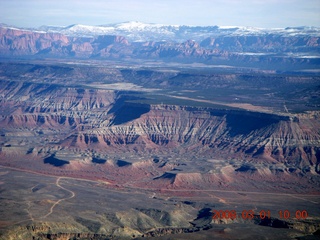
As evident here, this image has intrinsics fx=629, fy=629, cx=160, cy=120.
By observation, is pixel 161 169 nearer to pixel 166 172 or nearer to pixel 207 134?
pixel 166 172

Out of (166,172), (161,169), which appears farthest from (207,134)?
(166,172)

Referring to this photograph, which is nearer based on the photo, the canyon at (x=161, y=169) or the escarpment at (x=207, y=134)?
the canyon at (x=161, y=169)

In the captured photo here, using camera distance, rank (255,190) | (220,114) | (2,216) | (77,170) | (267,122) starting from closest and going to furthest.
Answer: (2,216), (255,190), (77,170), (267,122), (220,114)

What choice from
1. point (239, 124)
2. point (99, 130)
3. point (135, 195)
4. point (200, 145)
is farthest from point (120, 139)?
point (135, 195)

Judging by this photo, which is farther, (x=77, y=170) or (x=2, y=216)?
(x=77, y=170)

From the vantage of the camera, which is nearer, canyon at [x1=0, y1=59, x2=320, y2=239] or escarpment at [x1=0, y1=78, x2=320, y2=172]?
canyon at [x1=0, y1=59, x2=320, y2=239]

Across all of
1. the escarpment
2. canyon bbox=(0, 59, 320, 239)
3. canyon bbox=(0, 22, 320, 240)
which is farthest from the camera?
the escarpment

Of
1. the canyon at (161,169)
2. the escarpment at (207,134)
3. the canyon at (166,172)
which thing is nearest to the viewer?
the canyon at (166,172)

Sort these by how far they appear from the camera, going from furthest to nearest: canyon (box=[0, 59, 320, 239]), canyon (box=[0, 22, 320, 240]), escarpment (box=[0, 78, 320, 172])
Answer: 1. escarpment (box=[0, 78, 320, 172])
2. canyon (box=[0, 59, 320, 239])
3. canyon (box=[0, 22, 320, 240])

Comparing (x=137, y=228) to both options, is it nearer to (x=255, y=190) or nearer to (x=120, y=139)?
(x=255, y=190)

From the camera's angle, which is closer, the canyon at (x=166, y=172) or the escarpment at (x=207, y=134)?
the canyon at (x=166, y=172)

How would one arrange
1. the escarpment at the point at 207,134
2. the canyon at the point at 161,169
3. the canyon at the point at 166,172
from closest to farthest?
the canyon at the point at 166,172
the canyon at the point at 161,169
the escarpment at the point at 207,134
